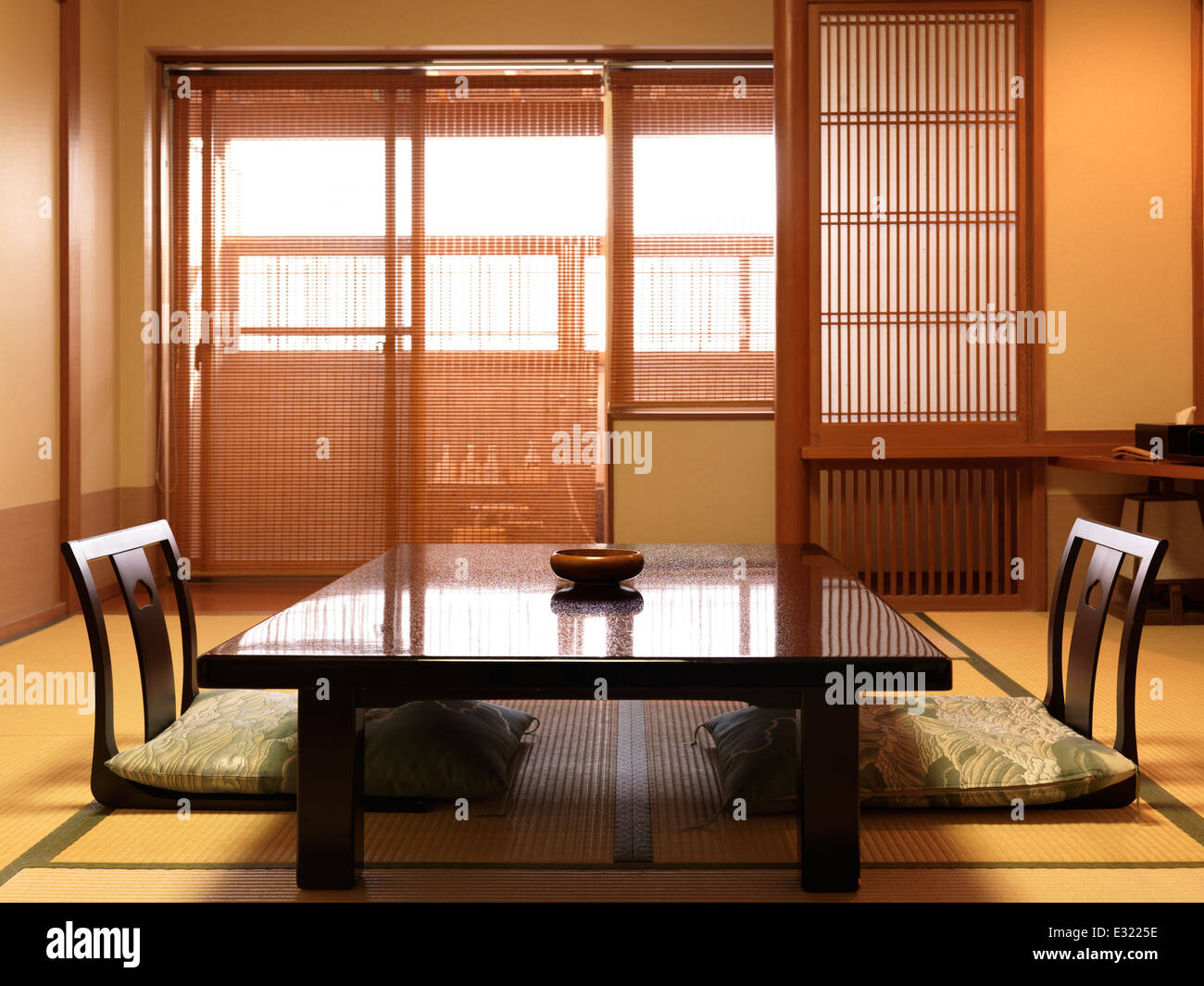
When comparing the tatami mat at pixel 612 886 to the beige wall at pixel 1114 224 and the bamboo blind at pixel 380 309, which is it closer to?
the beige wall at pixel 1114 224

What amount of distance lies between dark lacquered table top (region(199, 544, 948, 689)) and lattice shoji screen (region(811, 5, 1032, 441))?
2.31 m

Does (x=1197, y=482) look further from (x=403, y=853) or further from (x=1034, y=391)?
(x=403, y=853)

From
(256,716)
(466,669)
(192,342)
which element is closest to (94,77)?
(192,342)

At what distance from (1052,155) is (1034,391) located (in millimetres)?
974

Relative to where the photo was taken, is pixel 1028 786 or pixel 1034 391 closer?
pixel 1028 786

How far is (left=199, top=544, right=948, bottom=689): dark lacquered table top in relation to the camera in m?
1.66

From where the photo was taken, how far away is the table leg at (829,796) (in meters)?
1.75

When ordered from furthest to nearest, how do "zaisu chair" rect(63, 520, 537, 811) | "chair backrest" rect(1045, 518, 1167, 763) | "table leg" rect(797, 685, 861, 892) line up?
1. "zaisu chair" rect(63, 520, 537, 811)
2. "chair backrest" rect(1045, 518, 1167, 763)
3. "table leg" rect(797, 685, 861, 892)

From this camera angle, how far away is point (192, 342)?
5688mm

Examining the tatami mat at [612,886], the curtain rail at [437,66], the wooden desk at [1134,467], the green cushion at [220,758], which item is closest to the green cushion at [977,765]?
the tatami mat at [612,886]

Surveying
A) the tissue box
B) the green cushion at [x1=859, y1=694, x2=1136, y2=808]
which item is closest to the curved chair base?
the green cushion at [x1=859, y1=694, x2=1136, y2=808]

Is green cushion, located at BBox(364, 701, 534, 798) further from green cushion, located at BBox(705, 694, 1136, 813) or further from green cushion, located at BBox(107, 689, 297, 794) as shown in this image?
green cushion, located at BBox(705, 694, 1136, 813)

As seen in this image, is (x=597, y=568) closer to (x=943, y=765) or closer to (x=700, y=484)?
(x=943, y=765)

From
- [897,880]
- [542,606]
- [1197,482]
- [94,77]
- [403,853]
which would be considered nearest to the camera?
[897,880]
